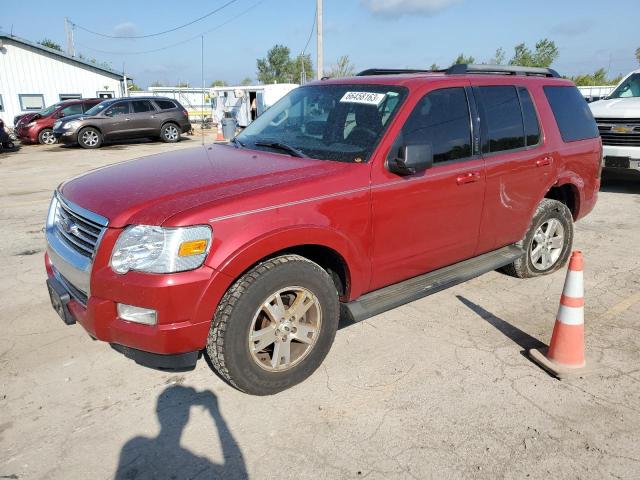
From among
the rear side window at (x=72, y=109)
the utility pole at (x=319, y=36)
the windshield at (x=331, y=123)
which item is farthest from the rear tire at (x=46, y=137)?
the windshield at (x=331, y=123)

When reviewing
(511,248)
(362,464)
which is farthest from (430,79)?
(362,464)

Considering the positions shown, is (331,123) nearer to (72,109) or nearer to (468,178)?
(468,178)

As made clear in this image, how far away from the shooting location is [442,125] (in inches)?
147

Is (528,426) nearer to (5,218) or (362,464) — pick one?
(362,464)

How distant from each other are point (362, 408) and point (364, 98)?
2176 millimetres

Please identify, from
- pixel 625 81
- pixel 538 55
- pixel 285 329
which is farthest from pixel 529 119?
pixel 538 55

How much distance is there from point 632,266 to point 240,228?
469 cm

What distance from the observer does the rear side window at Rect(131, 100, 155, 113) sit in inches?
746

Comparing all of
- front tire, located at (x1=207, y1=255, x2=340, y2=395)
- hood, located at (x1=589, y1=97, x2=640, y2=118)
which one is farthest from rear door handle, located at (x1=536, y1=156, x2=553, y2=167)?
hood, located at (x1=589, y1=97, x2=640, y2=118)

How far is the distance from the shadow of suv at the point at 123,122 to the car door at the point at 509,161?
17.0 m

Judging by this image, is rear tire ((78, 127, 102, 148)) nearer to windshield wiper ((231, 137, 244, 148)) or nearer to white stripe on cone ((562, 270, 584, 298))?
windshield wiper ((231, 137, 244, 148))

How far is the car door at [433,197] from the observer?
3.38 m

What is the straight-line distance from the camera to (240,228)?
270 cm

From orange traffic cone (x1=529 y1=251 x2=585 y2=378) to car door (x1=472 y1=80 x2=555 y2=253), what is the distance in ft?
3.16
